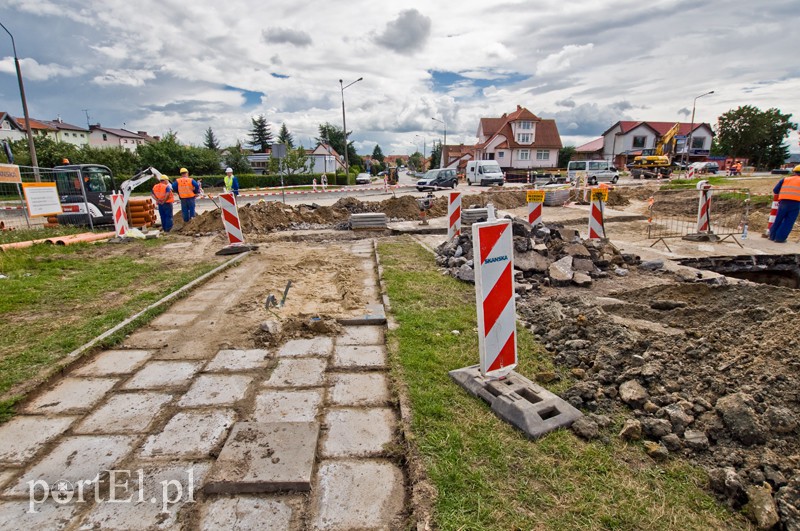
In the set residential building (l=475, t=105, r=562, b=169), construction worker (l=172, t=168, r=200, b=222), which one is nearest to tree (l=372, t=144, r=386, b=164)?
residential building (l=475, t=105, r=562, b=169)

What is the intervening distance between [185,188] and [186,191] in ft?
0.33

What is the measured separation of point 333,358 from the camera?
4.22m

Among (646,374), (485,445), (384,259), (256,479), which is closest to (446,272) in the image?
(384,259)

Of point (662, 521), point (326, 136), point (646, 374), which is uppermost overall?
point (326, 136)

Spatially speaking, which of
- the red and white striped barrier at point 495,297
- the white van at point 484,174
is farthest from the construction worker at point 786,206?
the white van at point 484,174

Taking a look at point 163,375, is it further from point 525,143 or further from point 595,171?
point 525,143

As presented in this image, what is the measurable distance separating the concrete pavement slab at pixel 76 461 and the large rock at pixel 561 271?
591cm

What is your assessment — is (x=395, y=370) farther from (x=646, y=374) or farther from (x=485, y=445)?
(x=646, y=374)

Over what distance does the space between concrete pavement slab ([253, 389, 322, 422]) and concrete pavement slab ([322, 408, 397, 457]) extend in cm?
18

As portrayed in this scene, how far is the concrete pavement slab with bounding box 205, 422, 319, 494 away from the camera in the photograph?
7.97ft

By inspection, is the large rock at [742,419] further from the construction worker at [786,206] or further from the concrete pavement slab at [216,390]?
the construction worker at [786,206]

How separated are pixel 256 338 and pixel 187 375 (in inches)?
34.2

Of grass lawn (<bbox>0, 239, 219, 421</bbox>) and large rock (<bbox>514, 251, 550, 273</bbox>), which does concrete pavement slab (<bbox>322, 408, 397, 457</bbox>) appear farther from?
large rock (<bbox>514, 251, 550, 273</bbox>)

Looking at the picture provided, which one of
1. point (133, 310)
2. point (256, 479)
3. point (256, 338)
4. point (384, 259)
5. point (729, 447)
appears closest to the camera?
point (256, 479)
